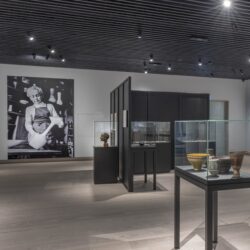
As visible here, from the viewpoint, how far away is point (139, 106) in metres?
8.24

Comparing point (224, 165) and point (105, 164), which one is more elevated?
point (224, 165)

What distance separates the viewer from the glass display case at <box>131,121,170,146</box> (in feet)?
25.6

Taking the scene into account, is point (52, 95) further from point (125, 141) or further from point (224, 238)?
point (224, 238)

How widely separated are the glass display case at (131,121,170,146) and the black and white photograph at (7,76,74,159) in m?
2.75

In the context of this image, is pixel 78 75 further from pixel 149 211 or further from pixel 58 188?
pixel 149 211

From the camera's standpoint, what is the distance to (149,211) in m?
4.04

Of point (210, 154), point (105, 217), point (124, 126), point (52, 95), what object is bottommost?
point (105, 217)

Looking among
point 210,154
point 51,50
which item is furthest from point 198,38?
point 210,154

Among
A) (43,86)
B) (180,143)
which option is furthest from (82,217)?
(43,86)

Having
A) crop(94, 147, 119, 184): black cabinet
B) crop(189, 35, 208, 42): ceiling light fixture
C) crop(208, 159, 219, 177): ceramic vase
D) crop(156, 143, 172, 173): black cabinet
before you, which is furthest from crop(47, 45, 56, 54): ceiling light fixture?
crop(208, 159, 219, 177): ceramic vase

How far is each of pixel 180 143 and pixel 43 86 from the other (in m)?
7.20

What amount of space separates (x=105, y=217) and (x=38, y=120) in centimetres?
615

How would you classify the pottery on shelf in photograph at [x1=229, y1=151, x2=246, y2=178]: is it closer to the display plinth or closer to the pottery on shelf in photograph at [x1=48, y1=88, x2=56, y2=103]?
the display plinth

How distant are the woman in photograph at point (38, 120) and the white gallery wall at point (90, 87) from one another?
684mm
